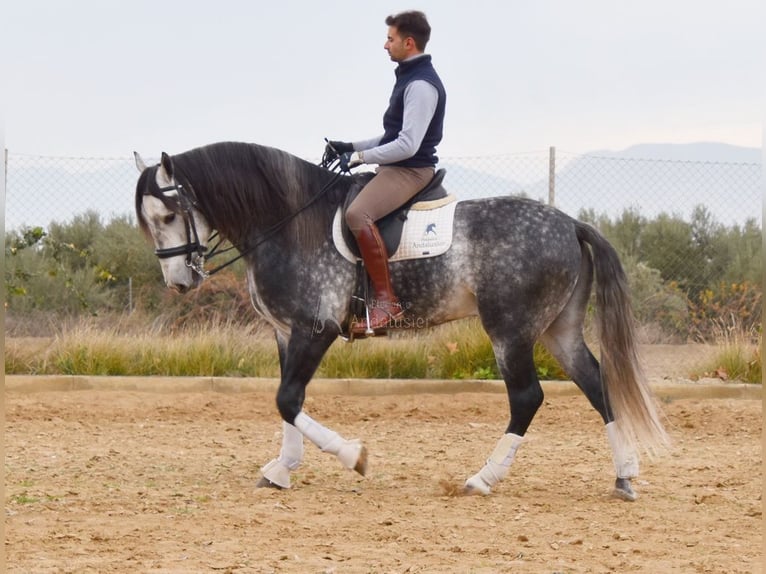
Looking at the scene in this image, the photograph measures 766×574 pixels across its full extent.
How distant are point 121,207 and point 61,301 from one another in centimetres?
145

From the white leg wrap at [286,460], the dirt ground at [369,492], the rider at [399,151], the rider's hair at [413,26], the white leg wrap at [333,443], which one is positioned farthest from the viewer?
the white leg wrap at [286,460]

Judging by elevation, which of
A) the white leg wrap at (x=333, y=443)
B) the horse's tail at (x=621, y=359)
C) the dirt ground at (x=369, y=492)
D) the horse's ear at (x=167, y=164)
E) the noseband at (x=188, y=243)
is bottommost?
the dirt ground at (x=369, y=492)

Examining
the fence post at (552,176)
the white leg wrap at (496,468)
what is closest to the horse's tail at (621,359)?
the white leg wrap at (496,468)

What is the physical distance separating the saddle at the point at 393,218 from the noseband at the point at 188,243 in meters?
0.89

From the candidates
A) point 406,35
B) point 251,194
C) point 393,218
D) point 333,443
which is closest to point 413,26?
point 406,35

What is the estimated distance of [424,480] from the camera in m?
7.17

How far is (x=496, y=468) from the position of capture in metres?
6.56

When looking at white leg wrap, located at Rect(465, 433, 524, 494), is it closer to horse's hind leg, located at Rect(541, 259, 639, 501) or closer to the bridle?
horse's hind leg, located at Rect(541, 259, 639, 501)

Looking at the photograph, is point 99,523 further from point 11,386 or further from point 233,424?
point 11,386

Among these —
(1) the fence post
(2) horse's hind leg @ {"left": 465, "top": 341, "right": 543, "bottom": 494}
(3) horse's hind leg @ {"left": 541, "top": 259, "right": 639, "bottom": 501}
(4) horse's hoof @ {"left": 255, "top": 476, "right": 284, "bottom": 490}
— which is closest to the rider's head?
(3) horse's hind leg @ {"left": 541, "top": 259, "right": 639, "bottom": 501}

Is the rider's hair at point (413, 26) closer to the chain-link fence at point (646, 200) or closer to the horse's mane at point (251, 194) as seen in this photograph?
the horse's mane at point (251, 194)

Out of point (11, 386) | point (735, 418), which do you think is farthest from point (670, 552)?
point (11, 386)

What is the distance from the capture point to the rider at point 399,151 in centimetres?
650

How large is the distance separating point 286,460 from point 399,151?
2041mm
